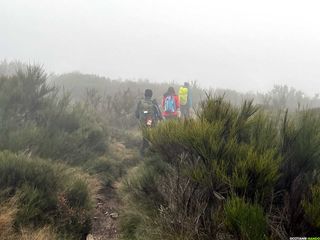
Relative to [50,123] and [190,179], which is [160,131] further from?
[50,123]

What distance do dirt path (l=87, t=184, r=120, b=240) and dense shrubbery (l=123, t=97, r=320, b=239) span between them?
62 centimetres

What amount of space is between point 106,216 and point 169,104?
7.02 m

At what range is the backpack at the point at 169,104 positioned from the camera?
13.7 metres

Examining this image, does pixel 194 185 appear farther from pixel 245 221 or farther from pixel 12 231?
pixel 12 231

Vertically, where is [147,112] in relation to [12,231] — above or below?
above

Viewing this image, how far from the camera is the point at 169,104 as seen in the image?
45.0 feet

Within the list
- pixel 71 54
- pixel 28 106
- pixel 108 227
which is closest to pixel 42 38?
pixel 71 54

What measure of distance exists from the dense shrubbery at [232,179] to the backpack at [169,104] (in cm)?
756

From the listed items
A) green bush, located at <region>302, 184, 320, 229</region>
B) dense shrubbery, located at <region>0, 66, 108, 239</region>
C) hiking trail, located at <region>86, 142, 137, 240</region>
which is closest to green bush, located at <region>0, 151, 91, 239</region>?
dense shrubbery, located at <region>0, 66, 108, 239</region>

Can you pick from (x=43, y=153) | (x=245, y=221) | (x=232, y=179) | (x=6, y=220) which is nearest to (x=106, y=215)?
(x=43, y=153)

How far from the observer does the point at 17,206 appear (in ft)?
17.0

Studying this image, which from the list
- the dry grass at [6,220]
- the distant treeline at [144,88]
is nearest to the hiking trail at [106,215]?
the dry grass at [6,220]

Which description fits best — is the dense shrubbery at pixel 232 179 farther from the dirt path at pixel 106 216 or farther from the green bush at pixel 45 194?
the green bush at pixel 45 194

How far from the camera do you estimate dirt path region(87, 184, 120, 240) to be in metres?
6.32
